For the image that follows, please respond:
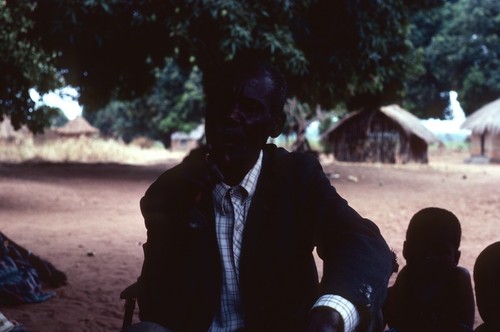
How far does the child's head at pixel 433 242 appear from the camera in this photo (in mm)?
2893

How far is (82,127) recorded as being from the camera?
46.3 meters

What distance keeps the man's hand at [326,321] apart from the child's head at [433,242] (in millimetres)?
1483

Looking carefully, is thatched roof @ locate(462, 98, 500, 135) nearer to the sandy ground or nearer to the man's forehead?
the sandy ground

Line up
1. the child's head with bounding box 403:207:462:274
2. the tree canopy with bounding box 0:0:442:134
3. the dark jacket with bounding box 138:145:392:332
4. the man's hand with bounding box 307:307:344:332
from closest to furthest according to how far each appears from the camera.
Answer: the man's hand with bounding box 307:307:344:332
the dark jacket with bounding box 138:145:392:332
the child's head with bounding box 403:207:462:274
the tree canopy with bounding box 0:0:442:134

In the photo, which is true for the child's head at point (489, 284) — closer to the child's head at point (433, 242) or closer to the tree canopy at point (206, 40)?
the child's head at point (433, 242)

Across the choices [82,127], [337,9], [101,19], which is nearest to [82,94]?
[101,19]

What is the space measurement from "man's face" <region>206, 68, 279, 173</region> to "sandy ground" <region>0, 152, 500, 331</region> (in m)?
2.61

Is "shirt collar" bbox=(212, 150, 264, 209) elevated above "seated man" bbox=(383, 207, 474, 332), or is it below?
above

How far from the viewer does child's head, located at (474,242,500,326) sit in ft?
7.59

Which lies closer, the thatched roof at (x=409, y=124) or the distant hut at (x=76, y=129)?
the thatched roof at (x=409, y=124)

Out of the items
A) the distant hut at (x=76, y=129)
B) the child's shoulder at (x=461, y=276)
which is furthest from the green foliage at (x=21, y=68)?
the distant hut at (x=76, y=129)

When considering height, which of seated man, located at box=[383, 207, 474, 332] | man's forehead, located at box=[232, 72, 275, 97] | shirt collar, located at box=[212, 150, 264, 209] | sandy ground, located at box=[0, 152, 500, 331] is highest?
man's forehead, located at box=[232, 72, 275, 97]

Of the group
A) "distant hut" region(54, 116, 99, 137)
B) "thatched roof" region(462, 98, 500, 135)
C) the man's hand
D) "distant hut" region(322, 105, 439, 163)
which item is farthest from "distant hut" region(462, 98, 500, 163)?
"distant hut" region(54, 116, 99, 137)

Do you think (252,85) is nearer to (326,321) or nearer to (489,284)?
(326,321)
